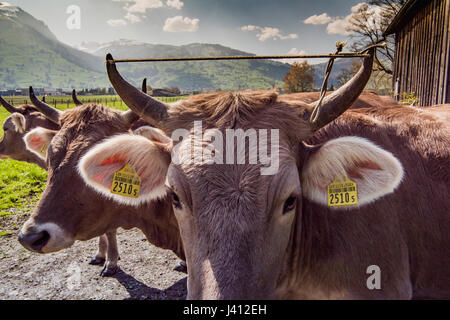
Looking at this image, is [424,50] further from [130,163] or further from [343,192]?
[130,163]

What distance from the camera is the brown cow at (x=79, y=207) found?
130 inches

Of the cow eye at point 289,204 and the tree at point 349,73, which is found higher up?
the tree at point 349,73

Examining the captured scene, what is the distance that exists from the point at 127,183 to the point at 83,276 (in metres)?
2.72

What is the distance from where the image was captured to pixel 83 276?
4422mm

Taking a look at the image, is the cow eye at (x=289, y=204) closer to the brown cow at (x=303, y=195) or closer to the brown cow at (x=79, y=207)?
the brown cow at (x=303, y=195)

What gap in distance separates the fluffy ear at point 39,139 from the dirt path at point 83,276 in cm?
175

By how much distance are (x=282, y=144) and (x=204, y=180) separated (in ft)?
2.01

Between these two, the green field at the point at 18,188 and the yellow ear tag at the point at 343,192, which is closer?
the yellow ear tag at the point at 343,192

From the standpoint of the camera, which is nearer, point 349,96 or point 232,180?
point 232,180

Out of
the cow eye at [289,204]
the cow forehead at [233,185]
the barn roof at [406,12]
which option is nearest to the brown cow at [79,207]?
the cow forehead at [233,185]

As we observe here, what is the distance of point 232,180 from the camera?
5.69ft

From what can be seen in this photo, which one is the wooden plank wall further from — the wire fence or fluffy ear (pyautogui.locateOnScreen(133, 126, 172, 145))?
fluffy ear (pyautogui.locateOnScreen(133, 126, 172, 145))
